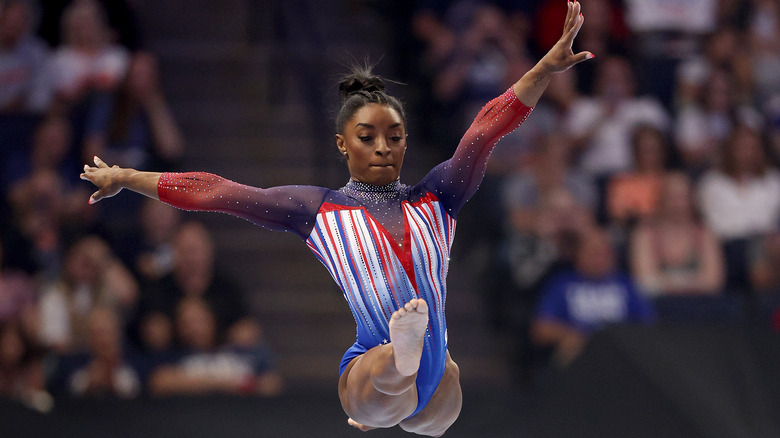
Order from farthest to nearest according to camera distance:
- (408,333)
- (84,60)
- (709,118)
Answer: (709,118) < (84,60) < (408,333)

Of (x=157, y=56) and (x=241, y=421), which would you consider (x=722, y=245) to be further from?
(x=157, y=56)

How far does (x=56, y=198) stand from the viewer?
251 inches

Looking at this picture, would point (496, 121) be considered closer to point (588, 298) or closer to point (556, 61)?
point (556, 61)

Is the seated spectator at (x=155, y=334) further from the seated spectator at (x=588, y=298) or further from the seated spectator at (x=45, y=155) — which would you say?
the seated spectator at (x=588, y=298)

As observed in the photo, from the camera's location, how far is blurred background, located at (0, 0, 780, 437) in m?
5.53

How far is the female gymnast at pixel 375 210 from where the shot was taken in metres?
3.50

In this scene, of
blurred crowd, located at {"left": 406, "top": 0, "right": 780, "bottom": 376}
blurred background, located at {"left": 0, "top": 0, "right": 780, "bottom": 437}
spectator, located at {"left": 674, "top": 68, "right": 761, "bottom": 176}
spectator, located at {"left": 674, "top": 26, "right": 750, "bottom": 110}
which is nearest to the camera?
blurred background, located at {"left": 0, "top": 0, "right": 780, "bottom": 437}

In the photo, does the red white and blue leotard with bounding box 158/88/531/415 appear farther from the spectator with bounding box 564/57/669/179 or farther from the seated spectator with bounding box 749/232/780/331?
the spectator with bounding box 564/57/669/179

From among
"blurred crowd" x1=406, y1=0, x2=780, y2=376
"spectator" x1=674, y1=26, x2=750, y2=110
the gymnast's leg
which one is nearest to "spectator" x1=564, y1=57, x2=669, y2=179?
"blurred crowd" x1=406, y1=0, x2=780, y2=376

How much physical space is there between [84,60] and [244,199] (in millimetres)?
3939

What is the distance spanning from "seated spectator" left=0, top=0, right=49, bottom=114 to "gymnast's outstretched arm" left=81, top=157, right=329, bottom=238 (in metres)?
3.69

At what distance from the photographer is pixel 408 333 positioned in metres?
3.20

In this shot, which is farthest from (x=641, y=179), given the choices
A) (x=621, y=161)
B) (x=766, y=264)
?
(x=766, y=264)

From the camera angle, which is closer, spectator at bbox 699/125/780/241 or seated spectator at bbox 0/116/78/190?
seated spectator at bbox 0/116/78/190
